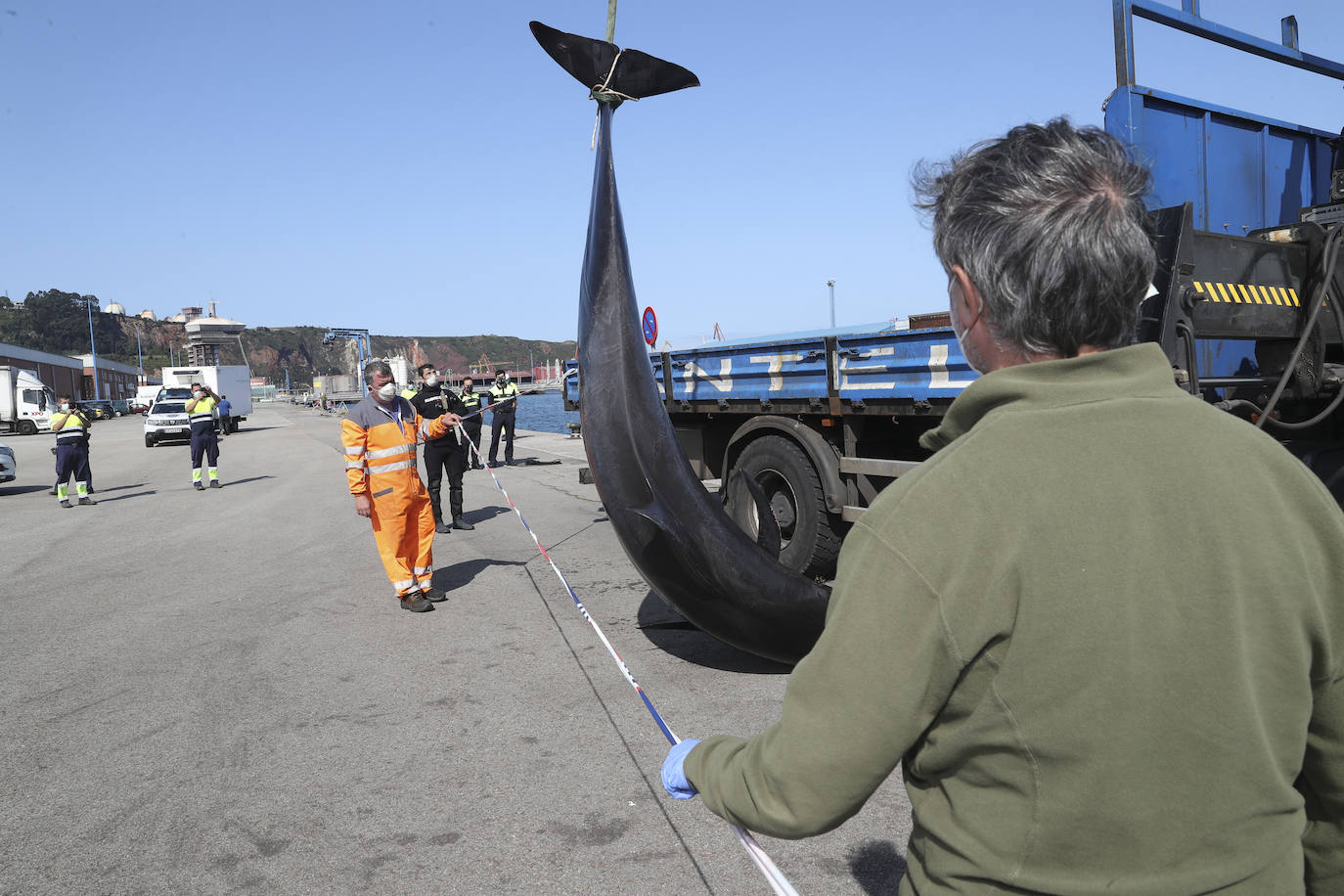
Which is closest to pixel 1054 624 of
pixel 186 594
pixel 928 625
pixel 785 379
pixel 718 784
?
pixel 928 625

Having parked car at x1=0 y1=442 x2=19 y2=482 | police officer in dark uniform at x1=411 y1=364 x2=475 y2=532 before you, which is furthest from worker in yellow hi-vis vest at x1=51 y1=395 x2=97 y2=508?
police officer in dark uniform at x1=411 y1=364 x2=475 y2=532

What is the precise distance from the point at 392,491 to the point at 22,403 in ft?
142

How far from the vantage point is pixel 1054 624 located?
968mm

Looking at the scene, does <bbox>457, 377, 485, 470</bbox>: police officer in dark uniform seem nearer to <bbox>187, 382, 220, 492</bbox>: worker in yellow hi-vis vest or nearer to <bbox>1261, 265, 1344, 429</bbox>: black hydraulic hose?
<bbox>187, 382, 220, 492</bbox>: worker in yellow hi-vis vest

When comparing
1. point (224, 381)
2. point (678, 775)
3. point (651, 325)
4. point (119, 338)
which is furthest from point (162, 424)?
point (119, 338)

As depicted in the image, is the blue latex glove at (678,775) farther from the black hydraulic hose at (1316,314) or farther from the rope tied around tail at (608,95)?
the black hydraulic hose at (1316,314)

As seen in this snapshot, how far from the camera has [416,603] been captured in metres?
6.30

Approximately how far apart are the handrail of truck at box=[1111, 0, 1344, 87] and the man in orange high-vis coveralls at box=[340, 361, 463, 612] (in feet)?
17.1

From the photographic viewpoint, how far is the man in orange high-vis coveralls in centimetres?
636

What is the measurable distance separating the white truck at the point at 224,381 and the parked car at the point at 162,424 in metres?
6.23

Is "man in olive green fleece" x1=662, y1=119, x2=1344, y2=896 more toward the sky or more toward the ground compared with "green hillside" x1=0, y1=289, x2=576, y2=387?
more toward the ground

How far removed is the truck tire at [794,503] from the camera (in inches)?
241

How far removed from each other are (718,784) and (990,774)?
378 millimetres

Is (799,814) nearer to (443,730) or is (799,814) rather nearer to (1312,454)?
(443,730)
